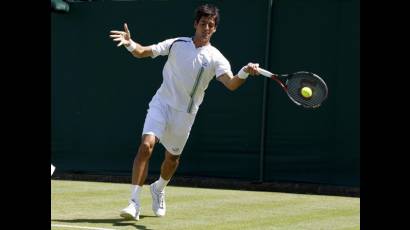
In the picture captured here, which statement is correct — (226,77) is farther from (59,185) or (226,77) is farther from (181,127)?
(59,185)

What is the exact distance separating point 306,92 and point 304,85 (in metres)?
0.10

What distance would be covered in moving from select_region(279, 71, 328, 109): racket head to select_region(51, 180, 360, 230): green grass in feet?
3.47

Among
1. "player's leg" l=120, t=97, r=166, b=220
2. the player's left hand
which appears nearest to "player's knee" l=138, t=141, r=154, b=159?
"player's leg" l=120, t=97, r=166, b=220

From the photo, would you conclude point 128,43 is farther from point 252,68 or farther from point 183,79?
point 252,68

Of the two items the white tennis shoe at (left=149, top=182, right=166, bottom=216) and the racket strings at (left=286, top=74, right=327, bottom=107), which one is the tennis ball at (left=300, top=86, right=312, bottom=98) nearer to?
the racket strings at (left=286, top=74, right=327, bottom=107)

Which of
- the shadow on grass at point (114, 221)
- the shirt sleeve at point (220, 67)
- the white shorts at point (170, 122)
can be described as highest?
the shirt sleeve at point (220, 67)

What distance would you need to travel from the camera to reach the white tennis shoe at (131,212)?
747 cm

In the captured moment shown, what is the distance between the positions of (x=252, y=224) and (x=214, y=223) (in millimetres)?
322

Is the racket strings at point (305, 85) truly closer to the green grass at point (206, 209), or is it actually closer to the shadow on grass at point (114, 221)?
the green grass at point (206, 209)

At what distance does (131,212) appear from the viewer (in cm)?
748

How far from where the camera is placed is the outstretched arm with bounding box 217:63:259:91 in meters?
7.42

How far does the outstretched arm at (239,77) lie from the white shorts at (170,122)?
509mm

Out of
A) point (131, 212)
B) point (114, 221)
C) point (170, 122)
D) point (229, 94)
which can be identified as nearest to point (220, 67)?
point (170, 122)

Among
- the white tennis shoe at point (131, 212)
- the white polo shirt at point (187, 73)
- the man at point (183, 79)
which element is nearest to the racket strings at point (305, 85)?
the man at point (183, 79)
